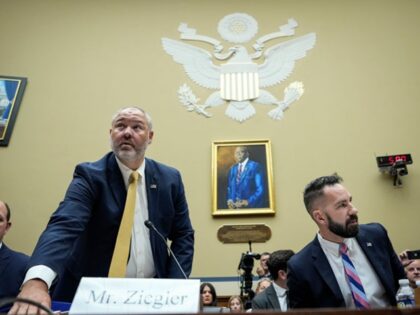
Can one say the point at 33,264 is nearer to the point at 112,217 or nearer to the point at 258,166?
the point at 112,217

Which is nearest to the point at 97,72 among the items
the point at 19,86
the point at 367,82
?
the point at 19,86

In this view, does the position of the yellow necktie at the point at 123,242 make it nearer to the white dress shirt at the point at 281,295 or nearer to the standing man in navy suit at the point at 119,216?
the standing man in navy suit at the point at 119,216

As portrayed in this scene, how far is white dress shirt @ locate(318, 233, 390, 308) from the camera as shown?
6.77 ft

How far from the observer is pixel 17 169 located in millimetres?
6848

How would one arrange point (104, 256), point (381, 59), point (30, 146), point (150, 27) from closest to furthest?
1. point (104, 256)
2. point (30, 146)
3. point (381, 59)
4. point (150, 27)

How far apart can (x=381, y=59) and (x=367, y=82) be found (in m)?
0.54

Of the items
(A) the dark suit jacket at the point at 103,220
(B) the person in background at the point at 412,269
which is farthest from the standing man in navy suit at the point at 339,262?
(B) the person in background at the point at 412,269

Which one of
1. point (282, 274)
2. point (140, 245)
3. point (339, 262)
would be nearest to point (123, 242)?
point (140, 245)

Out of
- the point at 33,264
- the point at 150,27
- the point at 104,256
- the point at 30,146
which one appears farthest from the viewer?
the point at 150,27

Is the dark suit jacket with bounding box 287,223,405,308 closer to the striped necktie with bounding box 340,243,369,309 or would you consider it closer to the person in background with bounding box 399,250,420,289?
the striped necktie with bounding box 340,243,369,309

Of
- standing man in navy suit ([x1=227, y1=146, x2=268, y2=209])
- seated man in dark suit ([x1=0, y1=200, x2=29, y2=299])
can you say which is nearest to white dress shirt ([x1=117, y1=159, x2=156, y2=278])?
seated man in dark suit ([x1=0, y1=200, x2=29, y2=299])

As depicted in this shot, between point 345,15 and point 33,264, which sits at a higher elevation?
point 345,15

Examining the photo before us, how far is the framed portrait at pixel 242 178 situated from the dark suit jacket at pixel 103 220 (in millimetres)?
4344

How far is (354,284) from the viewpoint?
2.06 metres
